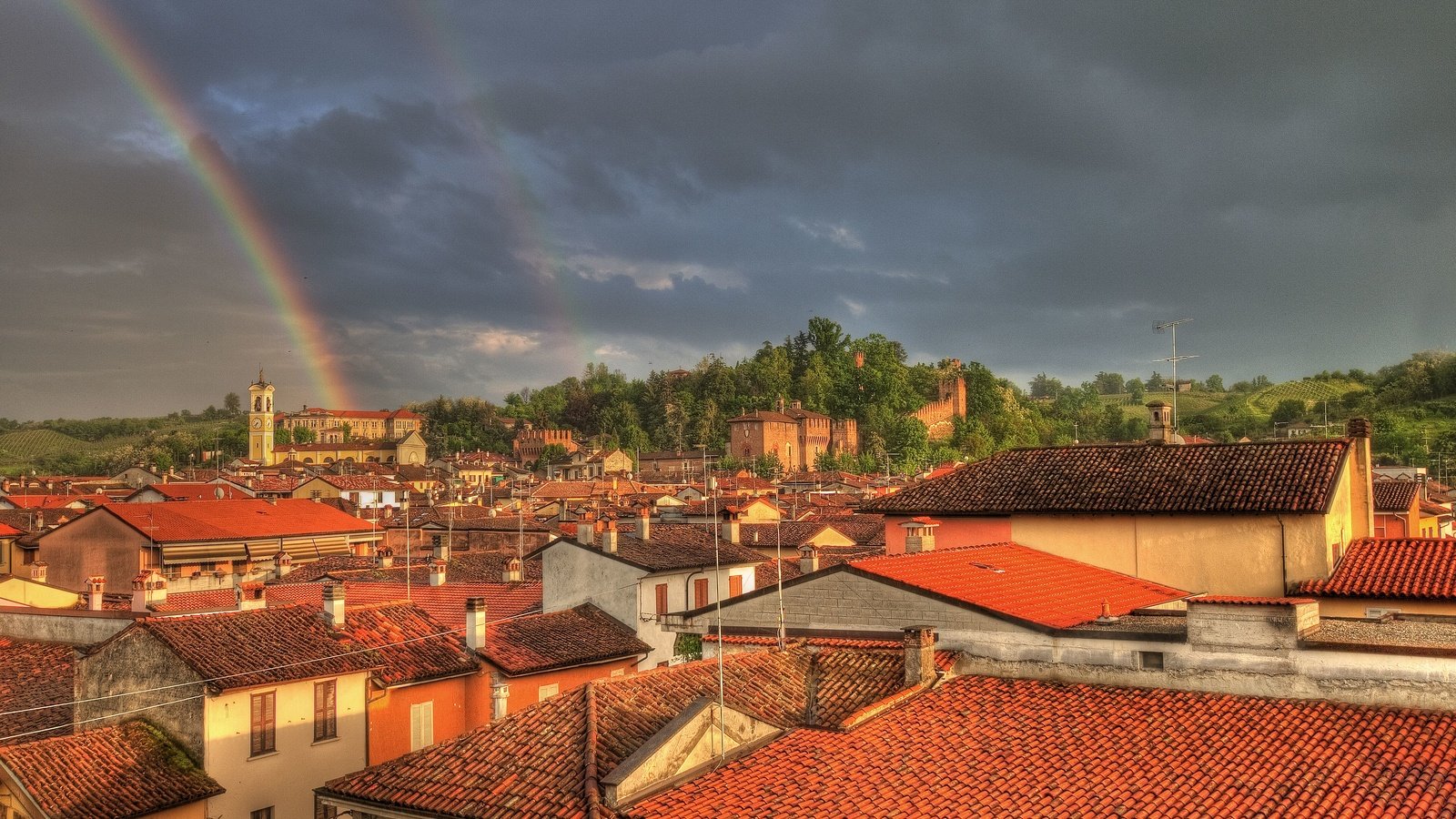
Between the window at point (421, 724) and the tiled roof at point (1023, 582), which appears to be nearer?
the tiled roof at point (1023, 582)

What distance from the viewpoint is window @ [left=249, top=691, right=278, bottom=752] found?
16.0 m

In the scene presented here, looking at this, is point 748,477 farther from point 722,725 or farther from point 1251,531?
point 722,725

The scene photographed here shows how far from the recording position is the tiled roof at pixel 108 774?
13.7m

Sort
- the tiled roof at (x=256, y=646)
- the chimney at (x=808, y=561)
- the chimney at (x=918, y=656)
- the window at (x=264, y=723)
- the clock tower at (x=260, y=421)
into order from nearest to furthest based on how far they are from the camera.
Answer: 1. the chimney at (x=918, y=656)
2. the tiled roof at (x=256, y=646)
3. the window at (x=264, y=723)
4. the chimney at (x=808, y=561)
5. the clock tower at (x=260, y=421)

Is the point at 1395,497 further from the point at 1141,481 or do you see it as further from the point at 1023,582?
the point at 1023,582

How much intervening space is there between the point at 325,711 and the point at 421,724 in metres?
2.36

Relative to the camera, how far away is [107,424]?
614ft

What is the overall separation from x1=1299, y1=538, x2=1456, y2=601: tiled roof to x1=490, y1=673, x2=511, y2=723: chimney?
14.1m

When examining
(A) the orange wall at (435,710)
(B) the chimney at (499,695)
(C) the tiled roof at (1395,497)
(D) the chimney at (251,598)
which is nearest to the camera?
(A) the orange wall at (435,710)

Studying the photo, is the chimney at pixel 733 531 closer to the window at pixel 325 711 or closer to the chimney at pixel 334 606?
the chimney at pixel 334 606

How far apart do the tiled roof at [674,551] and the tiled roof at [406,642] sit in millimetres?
5205

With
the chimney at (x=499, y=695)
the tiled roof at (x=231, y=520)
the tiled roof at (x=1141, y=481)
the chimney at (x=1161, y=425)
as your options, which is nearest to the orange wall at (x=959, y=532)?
the tiled roof at (x=1141, y=481)

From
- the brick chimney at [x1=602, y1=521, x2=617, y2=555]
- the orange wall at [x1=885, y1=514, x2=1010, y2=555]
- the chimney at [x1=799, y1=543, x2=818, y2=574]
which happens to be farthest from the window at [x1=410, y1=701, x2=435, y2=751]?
the chimney at [x1=799, y1=543, x2=818, y2=574]

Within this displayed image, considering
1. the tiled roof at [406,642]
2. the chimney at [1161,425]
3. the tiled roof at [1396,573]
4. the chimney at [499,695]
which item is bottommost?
the chimney at [499,695]
